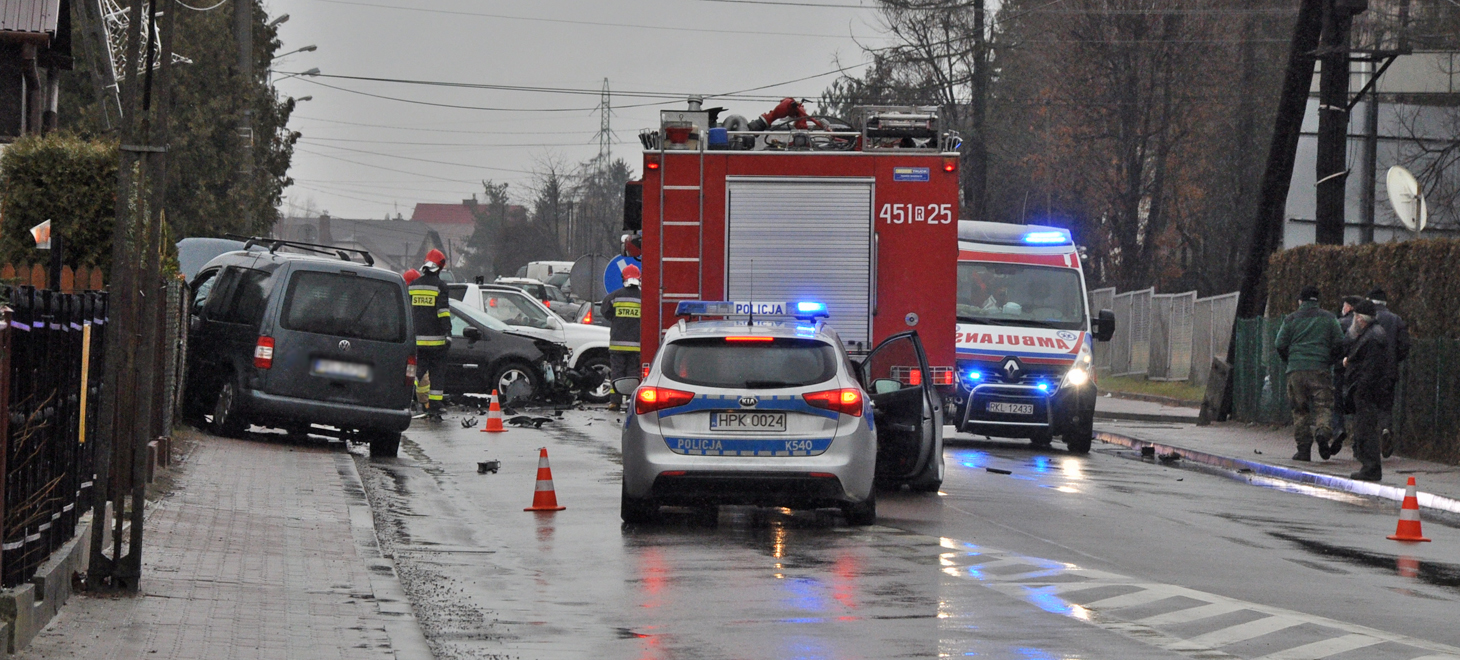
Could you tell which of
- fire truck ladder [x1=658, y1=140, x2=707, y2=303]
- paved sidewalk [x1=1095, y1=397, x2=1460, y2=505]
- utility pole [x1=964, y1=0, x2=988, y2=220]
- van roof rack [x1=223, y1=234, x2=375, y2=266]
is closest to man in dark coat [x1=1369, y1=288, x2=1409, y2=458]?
paved sidewalk [x1=1095, y1=397, x2=1460, y2=505]

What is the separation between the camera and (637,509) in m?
12.4

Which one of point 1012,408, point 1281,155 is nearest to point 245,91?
point 1012,408

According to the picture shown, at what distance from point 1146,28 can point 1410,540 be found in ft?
115

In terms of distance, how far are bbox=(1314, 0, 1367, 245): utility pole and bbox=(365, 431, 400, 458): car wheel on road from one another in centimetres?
1446

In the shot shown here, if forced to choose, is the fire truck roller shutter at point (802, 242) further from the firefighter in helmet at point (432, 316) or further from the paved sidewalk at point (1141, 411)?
the paved sidewalk at point (1141, 411)

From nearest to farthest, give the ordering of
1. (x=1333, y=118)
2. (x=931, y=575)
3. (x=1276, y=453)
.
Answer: (x=931, y=575)
(x=1276, y=453)
(x=1333, y=118)

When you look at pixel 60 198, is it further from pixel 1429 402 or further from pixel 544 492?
pixel 1429 402

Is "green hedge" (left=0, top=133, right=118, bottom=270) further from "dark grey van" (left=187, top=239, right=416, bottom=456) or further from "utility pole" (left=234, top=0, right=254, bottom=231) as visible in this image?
"utility pole" (left=234, top=0, right=254, bottom=231)

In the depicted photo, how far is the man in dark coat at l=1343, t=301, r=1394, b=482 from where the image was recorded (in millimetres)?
17281

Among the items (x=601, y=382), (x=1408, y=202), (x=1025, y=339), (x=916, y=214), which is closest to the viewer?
(x=916, y=214)

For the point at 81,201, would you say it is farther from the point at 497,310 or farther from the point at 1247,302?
A: the point at 1247,302

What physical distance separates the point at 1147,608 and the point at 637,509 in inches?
172

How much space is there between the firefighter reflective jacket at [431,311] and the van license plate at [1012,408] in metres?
6.64

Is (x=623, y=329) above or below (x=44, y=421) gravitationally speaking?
above
